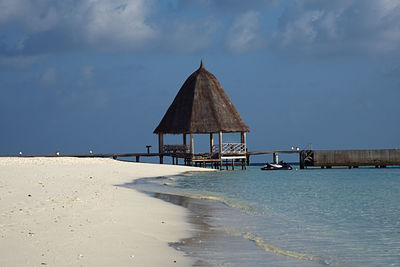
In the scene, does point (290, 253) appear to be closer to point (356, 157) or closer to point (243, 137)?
point (243, 137)

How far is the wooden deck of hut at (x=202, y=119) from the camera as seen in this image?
42.6 meters

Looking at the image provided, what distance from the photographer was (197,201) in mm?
16188

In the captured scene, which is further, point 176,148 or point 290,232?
point 176,148

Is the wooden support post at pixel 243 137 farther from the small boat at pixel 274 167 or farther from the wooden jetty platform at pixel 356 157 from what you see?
the wooden jetty platform at pixel 356 157

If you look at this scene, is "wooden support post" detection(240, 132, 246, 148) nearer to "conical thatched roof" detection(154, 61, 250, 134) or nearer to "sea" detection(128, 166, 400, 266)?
"conical thatched roof" detection(154, 61, 250, 134)

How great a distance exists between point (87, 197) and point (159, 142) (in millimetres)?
33144

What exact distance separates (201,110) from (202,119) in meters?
0.89

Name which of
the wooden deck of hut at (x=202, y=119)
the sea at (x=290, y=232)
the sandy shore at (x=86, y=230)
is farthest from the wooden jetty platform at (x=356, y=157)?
the sandy shore at (x=86, y=230)

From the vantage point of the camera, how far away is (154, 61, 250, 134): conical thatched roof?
42.5m

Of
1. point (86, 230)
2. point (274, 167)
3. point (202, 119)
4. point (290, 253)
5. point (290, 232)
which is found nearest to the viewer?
point (290, 253)

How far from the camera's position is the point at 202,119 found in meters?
42.7

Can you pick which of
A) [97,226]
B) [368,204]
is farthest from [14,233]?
[368,204]

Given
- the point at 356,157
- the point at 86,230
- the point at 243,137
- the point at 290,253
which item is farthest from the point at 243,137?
the point at 290,253

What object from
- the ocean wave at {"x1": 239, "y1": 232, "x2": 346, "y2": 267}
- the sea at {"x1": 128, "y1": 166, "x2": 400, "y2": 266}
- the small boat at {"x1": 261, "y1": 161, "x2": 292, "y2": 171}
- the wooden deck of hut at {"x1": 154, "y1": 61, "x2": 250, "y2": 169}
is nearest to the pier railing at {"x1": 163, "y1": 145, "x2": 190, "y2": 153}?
the wooden deck of hut at {"x1": 154, "y1": 61, "x2": 250, "y2": 169}
